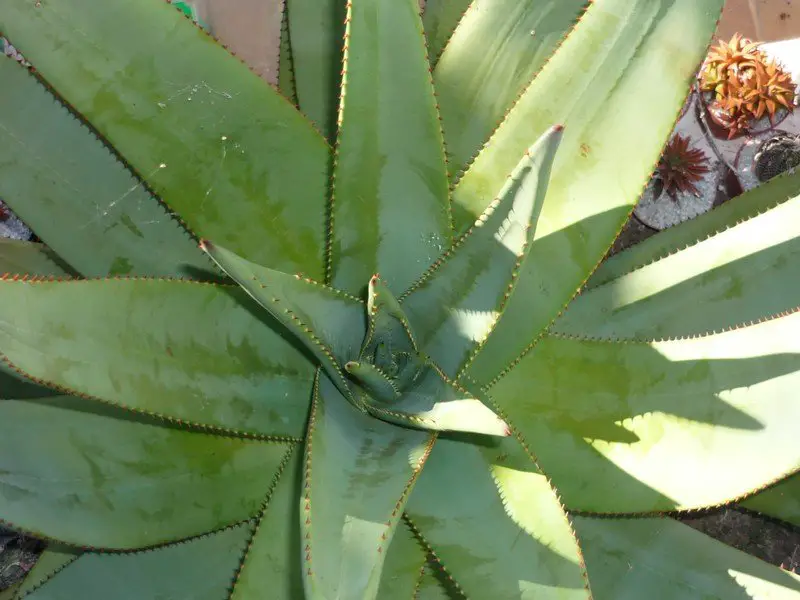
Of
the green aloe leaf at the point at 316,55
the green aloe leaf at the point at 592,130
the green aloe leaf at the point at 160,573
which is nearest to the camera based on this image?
the green aloe leaf at the point at 592,130

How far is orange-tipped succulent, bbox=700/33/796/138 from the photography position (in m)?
1.83

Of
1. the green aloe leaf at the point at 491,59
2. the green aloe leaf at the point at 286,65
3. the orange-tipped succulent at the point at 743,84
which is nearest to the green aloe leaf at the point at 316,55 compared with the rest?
the green aloe leaf at the point at 286,65

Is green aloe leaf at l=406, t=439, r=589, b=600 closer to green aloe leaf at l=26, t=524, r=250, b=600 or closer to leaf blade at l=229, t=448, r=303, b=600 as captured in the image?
leaf blade at l=229, t=448, r=303, b=600

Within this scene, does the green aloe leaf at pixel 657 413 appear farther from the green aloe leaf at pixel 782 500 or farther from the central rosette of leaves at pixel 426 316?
the green aloe leaf at pixel 782 500

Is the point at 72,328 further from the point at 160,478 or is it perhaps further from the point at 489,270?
the point at 489,270

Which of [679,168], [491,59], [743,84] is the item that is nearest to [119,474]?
[491,59]

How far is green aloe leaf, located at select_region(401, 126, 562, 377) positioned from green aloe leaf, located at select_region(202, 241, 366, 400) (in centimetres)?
8

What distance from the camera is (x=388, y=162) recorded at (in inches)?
37.7

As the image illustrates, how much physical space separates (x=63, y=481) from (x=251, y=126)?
1.89 ft

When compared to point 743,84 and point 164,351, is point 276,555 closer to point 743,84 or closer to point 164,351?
point 164,351

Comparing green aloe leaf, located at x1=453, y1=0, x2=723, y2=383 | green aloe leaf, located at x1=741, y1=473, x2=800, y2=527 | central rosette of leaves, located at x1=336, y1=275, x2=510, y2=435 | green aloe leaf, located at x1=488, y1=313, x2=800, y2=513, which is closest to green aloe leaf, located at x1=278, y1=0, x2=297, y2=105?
green aloe leaf, located at x1=453, y1=0, x2=723, y2=383

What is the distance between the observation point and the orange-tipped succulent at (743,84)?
6.01 ft

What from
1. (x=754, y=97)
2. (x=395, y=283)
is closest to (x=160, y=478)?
(x=395, y=283)

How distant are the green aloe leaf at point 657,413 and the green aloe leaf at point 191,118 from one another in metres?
0.42
